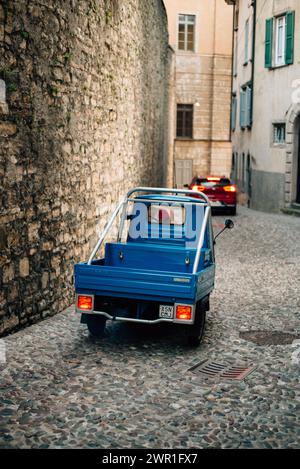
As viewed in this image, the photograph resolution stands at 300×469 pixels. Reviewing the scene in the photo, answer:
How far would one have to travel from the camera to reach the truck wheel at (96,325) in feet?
24.5

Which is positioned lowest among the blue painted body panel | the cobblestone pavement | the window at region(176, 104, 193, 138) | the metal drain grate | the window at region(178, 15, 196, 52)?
the metal drain grate

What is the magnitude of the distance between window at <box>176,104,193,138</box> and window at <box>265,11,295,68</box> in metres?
9.38

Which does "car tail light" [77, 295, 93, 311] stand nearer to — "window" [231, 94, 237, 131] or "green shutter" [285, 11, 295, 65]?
"green shutter" [285, 11, 295, 65]

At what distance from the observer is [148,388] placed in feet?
19.6

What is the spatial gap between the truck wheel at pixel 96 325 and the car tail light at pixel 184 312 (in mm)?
1125

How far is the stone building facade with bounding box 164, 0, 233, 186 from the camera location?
33.3 meters

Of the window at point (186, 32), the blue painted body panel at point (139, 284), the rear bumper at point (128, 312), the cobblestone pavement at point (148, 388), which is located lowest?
the cobblestone pavement at point (148, 388)

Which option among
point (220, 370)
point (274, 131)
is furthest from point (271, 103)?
point (220, 370)

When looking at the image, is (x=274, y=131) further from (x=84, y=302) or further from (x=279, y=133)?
(x=84, y=302)

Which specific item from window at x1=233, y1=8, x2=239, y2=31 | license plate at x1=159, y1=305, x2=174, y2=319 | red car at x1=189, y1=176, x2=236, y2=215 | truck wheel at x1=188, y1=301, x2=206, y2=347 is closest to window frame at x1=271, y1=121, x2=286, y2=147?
red car at x1=189, y1=176, x2=236, y2=215

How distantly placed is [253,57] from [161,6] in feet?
27.0

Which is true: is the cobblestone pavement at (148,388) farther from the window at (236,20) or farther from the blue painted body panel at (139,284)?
the window at (236,20)

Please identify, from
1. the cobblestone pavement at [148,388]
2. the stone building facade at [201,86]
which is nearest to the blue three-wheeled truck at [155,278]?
the cobblestone pavement at [148,388]
